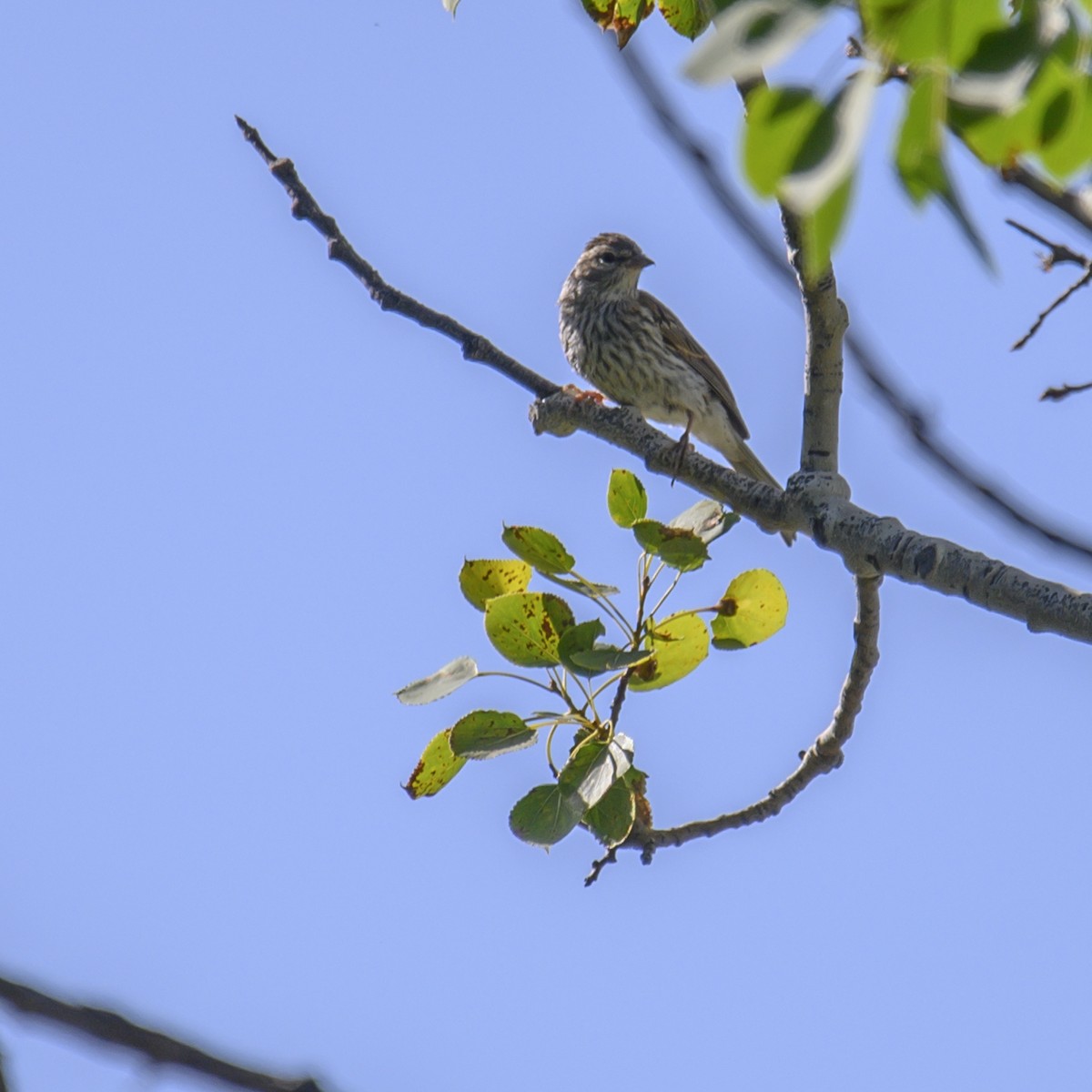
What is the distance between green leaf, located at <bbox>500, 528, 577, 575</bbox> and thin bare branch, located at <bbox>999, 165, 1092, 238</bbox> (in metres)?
1.87

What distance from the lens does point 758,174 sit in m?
1.46

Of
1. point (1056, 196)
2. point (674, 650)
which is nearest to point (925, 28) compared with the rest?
point (1056, 196)

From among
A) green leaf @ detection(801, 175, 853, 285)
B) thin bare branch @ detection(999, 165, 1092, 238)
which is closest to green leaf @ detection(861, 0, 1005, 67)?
green leaf @ detection(801, 175, 853, 285)

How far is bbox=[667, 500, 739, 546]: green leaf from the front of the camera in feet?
13.9

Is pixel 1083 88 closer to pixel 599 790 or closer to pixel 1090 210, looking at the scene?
pixel 1090 210

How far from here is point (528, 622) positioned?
3.89 metres

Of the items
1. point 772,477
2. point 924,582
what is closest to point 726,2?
point 924,582

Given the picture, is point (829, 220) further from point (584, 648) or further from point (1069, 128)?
point (584, 648)

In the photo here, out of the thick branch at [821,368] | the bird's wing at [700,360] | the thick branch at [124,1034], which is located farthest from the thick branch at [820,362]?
the bird's wing at [700,360]

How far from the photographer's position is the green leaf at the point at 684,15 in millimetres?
4258

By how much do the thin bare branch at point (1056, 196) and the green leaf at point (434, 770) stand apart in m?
2.27

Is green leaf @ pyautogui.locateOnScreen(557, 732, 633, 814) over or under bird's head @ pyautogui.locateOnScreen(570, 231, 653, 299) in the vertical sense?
under

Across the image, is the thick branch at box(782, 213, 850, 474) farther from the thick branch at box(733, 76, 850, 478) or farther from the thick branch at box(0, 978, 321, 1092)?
the thick branch at box(0, 978, 321, 1092)

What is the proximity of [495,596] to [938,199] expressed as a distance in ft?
8.82
